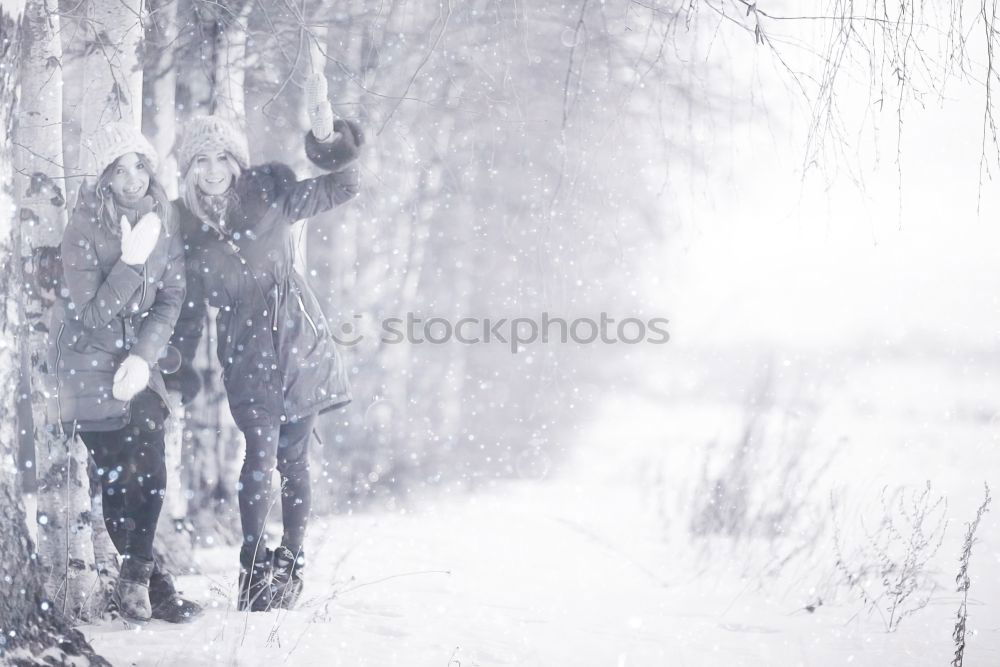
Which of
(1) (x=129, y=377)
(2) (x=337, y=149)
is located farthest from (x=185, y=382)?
(2) (x=337, y=149)

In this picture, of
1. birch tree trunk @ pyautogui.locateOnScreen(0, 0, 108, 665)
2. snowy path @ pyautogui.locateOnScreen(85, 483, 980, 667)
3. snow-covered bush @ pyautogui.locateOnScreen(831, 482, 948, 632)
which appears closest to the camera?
birch tree trunk @ pyautogui.locateOnScreen(0, 0, 108, 665)

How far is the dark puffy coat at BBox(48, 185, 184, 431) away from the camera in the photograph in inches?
106

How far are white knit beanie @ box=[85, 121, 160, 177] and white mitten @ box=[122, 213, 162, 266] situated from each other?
7.5 inches

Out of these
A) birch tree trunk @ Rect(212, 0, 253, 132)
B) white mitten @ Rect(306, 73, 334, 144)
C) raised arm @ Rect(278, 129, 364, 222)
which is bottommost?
raised arm @ Rect(278, 129, 364, 222)

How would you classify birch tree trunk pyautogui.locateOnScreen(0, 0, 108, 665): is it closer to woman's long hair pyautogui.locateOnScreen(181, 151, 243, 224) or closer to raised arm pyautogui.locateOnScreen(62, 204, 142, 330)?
raised arm pyautogui.locateOnScreen(62, 204, 142, 330)

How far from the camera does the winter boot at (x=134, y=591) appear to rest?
9.05ft

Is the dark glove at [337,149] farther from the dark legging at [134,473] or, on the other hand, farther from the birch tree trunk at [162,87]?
the dark legging at [134,473]

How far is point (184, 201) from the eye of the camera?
109 inches

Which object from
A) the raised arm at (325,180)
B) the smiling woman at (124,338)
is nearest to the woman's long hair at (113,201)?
the smiling woman at (124,338)

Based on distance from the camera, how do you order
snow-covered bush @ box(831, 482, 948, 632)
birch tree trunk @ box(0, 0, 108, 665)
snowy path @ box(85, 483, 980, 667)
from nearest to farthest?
birch tree trunk @ box(0, 0, 108, 665) < snowy path @ box(85, 483, 980, 667) < snow-covered bush @ box(831, 482, 948, 632)

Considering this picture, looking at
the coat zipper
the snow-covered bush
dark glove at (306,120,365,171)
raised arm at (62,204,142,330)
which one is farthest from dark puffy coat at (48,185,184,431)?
the snow-covered bush

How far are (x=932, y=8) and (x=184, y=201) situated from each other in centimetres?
275

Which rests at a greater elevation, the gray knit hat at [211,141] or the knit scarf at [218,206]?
→ the gray knit hat at [211,141]

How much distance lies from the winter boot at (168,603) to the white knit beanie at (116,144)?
1436 millimetres
